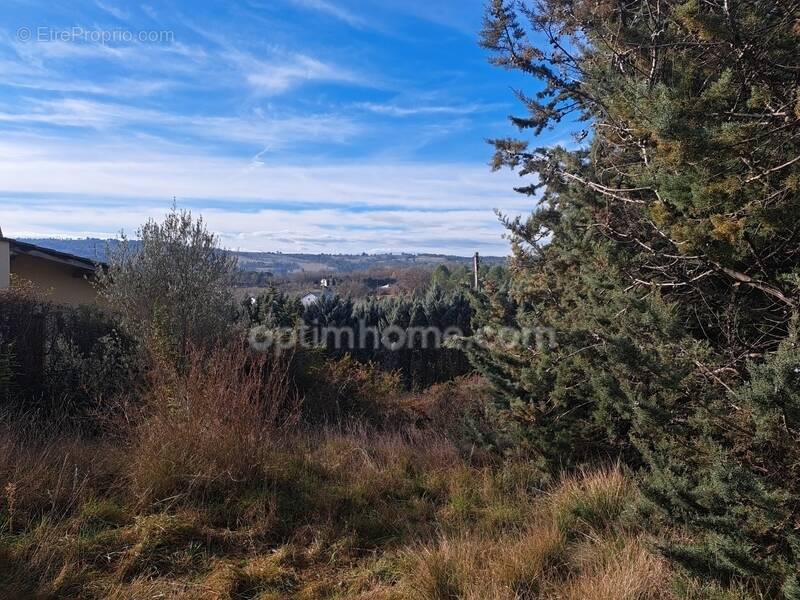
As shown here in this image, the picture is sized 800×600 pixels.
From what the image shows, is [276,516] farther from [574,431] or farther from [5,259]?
[5,259]

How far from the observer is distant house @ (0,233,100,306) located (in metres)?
12.9

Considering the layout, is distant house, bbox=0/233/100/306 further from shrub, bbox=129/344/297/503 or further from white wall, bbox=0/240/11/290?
shrub, bbox=129/344/297/503

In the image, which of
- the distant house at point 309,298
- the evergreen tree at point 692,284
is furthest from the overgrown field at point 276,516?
the distant house at point 309,298

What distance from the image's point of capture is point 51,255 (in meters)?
13.5

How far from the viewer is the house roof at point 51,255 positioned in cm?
1265

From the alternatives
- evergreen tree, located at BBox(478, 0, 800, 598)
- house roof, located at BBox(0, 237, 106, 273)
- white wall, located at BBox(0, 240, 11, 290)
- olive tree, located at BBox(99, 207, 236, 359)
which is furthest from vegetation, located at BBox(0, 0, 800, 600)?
house roof, located at BBox(0, 237, 106, 273)

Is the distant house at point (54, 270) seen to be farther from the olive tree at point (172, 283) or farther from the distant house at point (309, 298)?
the olive tree at point (172, 283)

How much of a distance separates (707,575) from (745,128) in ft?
7.14

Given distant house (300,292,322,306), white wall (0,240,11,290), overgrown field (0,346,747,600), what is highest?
white wall (0,240,11,290)

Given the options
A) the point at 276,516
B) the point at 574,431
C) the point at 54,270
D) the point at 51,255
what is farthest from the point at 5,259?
the point at 574,431

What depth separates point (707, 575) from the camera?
2777 millimetres

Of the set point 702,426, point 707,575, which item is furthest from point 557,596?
point 702,426

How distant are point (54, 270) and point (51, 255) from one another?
83 centimetres

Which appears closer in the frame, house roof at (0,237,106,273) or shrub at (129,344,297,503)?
shrub at (129,344,297,503)
